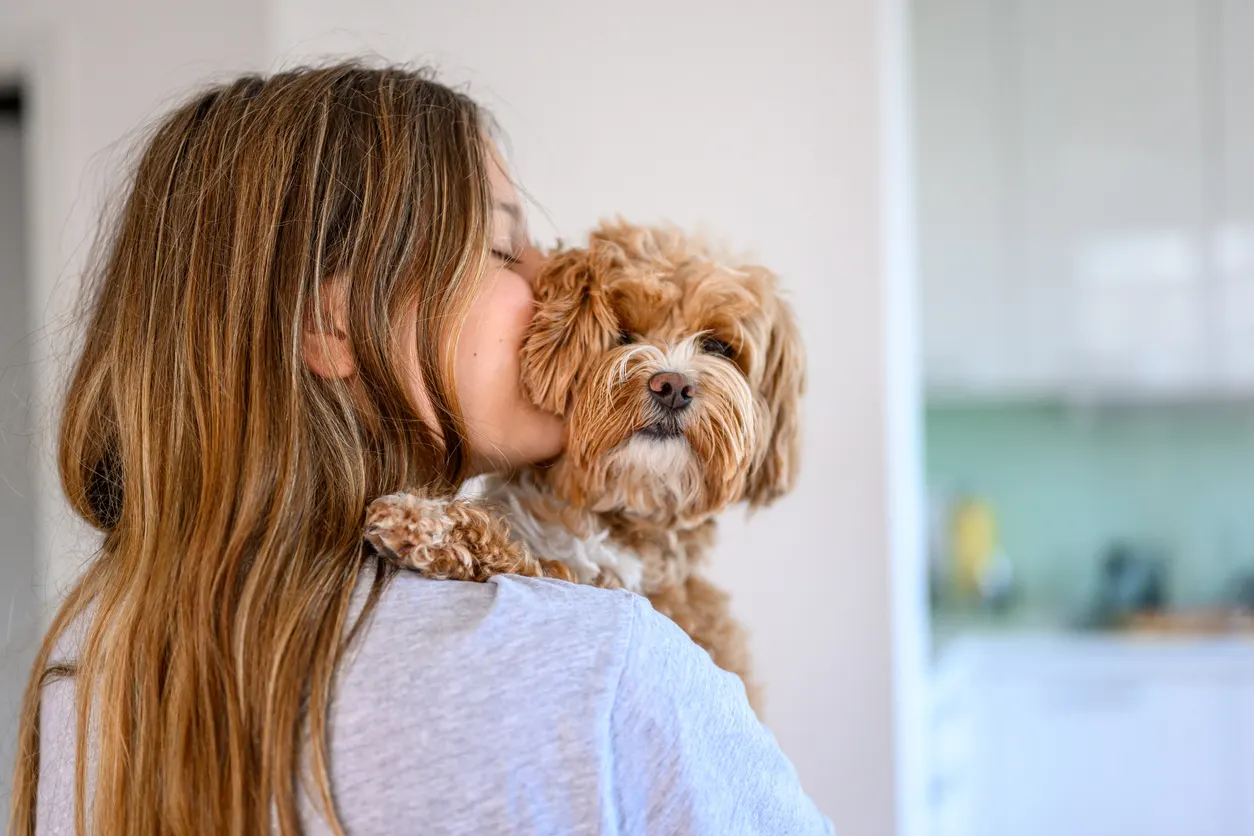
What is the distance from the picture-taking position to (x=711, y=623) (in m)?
1.53

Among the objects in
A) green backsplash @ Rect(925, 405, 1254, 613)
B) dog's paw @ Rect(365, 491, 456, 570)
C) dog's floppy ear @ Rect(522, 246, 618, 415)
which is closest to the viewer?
dog's paw @ Rect(365, 491, 456, 570)

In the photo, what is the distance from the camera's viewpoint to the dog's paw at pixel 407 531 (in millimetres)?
1060

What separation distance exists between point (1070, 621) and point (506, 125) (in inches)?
124

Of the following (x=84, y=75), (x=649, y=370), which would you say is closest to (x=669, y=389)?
(x=649, y=370)

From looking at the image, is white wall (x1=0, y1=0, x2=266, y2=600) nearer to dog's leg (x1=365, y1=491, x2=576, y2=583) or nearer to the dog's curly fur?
the dog's curly fur

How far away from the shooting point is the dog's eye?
4.83ft

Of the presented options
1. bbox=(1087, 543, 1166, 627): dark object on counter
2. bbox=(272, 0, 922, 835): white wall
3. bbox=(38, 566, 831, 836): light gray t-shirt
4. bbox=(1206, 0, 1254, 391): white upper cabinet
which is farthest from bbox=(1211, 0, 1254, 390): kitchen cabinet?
bbox=(38, 566, 831, 836): light gray t-shirt

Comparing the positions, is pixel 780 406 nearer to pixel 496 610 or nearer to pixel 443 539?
pixel 443 539

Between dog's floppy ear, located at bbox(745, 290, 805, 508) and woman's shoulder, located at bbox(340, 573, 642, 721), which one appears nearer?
woman's shoulder, located at bbox(340, 573, 642, 721)

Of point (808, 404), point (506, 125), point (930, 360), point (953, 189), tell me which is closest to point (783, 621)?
point (808, 404)

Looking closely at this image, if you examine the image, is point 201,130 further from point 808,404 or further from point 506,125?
point 808,404

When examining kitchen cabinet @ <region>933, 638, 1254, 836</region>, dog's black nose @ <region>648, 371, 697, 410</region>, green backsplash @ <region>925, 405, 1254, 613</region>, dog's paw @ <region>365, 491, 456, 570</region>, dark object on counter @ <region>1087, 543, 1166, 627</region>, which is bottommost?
kitchen cabinet @ <region>933, 638, 1254, 836</region>

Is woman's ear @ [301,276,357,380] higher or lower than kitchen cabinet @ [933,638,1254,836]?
higher

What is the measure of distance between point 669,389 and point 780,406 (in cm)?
30
